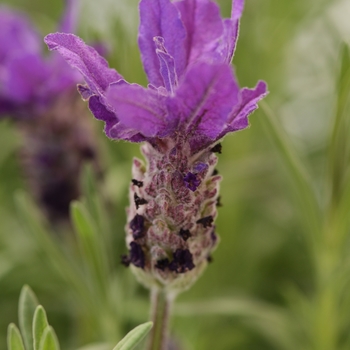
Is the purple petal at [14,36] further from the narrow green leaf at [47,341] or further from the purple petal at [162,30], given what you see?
the narrow green leaf at [47,341]

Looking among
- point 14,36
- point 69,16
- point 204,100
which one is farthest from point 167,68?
point 14,36

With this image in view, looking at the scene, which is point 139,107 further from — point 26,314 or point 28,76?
point 28,76

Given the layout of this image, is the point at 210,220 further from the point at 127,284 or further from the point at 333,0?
the point at 333,0

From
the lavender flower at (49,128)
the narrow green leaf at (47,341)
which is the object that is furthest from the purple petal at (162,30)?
the lavender flower at (49,128)

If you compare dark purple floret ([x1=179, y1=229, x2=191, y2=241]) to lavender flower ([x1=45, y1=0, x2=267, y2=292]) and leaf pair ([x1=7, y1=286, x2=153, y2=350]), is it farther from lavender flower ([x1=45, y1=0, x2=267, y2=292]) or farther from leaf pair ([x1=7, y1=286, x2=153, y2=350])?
leaf pair ([x1=7, y1=286, x2=153, y2=350])

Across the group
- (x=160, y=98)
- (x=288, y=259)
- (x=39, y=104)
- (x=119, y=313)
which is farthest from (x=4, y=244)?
(x=160, y=98)

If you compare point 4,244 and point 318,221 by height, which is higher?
point 4,244
